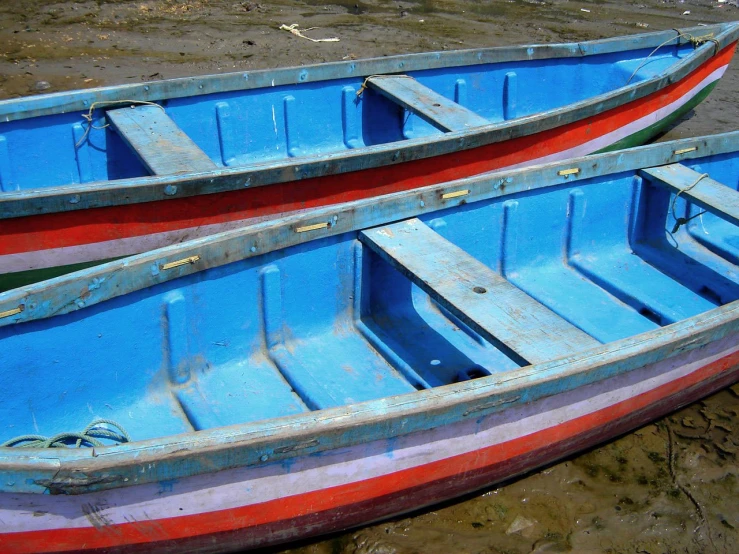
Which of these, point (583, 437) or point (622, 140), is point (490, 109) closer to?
point (622, 140)

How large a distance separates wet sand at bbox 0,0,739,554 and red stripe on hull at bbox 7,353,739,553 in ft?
0.55

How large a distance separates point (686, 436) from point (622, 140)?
10.1 feet

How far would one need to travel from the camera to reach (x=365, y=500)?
3.50 metres

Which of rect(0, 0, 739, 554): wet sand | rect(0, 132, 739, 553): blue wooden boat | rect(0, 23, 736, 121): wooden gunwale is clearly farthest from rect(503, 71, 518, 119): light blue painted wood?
rect(0, 0, 739, 554): wet sand

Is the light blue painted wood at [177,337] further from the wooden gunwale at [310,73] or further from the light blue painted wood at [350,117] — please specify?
the light blue painted wood at [350,117]

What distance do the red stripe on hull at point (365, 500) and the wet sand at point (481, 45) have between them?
0.55 ft

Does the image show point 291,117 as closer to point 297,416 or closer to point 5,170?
point 5,170

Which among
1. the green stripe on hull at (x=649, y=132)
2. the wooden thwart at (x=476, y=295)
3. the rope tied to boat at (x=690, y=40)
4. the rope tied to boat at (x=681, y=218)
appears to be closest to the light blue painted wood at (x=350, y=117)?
the green stripe on hull at (x=649, y=132)

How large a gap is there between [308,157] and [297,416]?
229 centimetres

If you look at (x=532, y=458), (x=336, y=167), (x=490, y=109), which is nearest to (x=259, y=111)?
(x=336, y=167)

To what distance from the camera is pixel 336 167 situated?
501 cm

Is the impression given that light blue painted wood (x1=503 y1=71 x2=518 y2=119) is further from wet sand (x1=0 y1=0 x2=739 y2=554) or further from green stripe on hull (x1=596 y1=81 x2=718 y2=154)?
wet sand (x1=0 y1=0 x2=739 y2=554)

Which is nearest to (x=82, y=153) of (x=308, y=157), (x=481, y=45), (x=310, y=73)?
(x=308, y=157)

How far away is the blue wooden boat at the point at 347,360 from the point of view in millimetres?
2998
